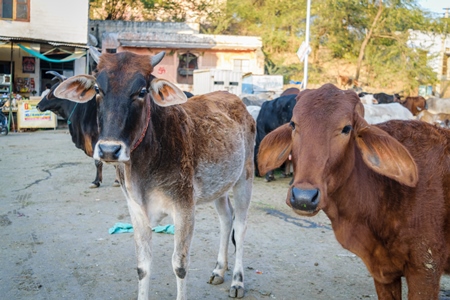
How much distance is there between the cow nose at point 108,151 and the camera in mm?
3256

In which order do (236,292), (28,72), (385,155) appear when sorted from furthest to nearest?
(28,72) → (236,292) → (385,155)

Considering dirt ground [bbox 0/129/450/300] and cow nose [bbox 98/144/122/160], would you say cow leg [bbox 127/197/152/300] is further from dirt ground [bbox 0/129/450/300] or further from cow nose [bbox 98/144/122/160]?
cow nose [bbox 98/144/122/160]

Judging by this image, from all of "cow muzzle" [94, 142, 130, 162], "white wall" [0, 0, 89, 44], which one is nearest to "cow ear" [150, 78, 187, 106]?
"cow muzzle" [94, 142, 130, 162]

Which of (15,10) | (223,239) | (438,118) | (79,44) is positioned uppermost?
(15,10)

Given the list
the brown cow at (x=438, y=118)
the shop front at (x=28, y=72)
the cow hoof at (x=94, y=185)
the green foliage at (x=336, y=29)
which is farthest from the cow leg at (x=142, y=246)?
the green foliage at (x=336, y=29)

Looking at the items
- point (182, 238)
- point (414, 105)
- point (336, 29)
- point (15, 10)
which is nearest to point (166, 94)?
point (182, 238)

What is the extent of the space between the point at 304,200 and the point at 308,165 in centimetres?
23

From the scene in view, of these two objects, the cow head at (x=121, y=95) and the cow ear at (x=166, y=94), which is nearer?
the cow head at (x=121, y=95)

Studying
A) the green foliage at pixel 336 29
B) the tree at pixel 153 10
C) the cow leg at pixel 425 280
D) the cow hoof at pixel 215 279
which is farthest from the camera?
the tree at pixel 153 10

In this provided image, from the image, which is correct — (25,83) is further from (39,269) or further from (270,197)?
(39,269)

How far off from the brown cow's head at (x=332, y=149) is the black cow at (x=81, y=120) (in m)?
5.20

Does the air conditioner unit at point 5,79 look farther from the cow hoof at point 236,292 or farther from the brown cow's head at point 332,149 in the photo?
the brown cow's head at point 332,149

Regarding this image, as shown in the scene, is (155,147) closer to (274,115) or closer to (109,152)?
(109,152)

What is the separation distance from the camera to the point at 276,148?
10.6 ft
